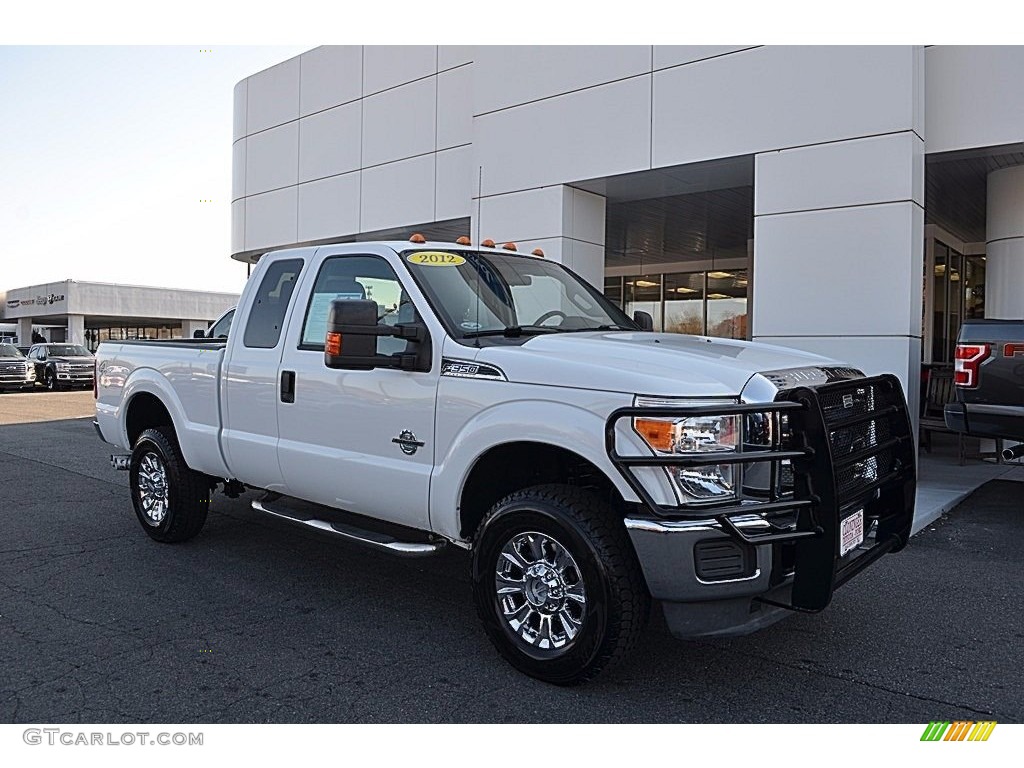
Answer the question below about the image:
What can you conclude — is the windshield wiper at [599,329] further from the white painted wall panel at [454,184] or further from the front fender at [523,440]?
the white painted wall panel at [454,184]

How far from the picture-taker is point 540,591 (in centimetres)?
400

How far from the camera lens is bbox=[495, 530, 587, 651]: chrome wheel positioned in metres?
3.89

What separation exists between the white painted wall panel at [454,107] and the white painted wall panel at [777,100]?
4.20m

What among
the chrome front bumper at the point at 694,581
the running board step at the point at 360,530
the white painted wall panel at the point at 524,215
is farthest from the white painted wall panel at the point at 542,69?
the chrome front bumper at the point at 694,581

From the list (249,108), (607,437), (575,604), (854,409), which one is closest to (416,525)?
(575,604)

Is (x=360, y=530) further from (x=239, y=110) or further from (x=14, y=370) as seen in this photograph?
(x=14, y=370)

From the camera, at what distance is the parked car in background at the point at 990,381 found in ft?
21.9

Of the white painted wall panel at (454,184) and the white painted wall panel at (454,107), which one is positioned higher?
the white painted wall panel at (454,107)

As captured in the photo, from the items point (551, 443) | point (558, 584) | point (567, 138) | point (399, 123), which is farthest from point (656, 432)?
point (399, 123)

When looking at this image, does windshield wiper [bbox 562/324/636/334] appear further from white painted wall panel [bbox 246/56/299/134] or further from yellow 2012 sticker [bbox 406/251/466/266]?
white painted wall panel [bbox 246/56/299/134]

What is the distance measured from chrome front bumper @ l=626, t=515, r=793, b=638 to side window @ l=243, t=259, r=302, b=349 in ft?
9.50

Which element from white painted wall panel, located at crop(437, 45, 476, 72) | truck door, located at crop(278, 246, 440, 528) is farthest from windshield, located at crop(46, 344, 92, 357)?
truck door, located at crop(278, 246, 440, 528)

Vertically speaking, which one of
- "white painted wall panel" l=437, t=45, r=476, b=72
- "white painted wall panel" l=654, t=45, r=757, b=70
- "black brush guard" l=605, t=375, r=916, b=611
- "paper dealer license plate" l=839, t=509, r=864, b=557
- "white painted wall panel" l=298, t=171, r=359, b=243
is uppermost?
"white painted wall panel" l=437, t=45, r=476, b=72
